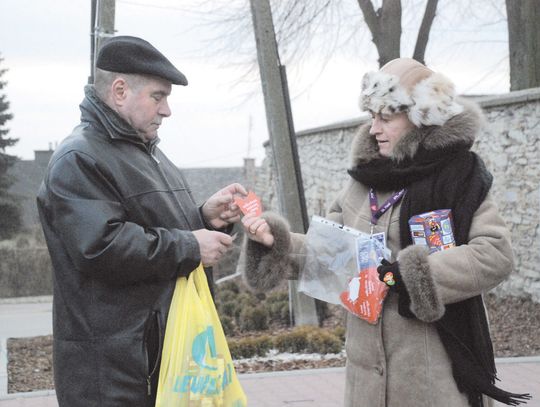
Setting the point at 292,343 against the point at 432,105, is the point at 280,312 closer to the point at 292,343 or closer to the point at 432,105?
the point at 292,343

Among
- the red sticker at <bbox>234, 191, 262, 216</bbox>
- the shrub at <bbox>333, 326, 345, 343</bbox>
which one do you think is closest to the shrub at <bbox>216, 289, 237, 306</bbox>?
the shrub at <bbox>333, 326, 345, 343</bbox>

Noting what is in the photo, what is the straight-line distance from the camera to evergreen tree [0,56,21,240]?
35.2 m

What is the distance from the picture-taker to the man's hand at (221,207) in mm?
3633

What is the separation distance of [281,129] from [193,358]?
23.0 ft

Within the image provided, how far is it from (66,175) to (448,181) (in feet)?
4.60

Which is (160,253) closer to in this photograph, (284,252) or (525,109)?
(284,252)

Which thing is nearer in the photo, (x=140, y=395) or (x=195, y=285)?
(x=140, y=395)

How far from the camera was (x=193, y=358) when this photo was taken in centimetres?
314

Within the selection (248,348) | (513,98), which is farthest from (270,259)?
(513,98)

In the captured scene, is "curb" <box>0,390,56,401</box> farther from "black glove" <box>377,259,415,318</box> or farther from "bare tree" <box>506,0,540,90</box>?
"bare tree" <box>506,0,540,90</box>

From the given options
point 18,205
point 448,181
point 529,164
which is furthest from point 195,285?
point 18,205

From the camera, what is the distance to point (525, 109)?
35.4 feet

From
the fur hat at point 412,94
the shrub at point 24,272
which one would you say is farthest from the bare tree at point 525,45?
the shrub at point 24,272

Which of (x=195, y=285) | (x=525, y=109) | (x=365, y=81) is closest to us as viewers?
(x=195, y=285)
